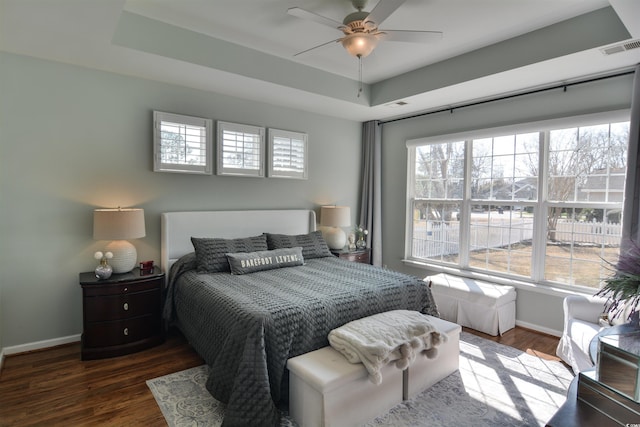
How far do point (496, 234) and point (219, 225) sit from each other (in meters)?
3.22

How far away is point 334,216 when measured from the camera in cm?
469

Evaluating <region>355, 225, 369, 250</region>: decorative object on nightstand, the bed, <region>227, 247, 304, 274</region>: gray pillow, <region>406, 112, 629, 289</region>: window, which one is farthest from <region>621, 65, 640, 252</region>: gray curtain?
<region>227, 247, 304, 274</region>: gray pillow

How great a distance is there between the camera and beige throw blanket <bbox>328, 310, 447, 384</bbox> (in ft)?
6.82

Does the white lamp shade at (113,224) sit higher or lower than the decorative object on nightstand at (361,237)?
higher

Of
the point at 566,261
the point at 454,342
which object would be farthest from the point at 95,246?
the point at 566,261

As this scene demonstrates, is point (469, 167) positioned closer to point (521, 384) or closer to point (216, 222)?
point (521, 384)

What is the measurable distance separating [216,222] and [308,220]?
1303 millimetres

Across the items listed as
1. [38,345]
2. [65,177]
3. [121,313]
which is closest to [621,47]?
[121,313]

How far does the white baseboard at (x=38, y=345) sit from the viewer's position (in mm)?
2951

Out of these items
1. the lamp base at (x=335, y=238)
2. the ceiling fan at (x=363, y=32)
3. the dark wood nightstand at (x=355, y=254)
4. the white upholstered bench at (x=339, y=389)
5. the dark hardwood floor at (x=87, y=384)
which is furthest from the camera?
the lamp base at (x=335, y=238)

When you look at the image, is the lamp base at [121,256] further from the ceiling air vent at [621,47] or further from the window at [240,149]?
the ceiling air vent at [621,47]

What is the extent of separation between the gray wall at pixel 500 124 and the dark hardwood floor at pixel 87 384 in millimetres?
486

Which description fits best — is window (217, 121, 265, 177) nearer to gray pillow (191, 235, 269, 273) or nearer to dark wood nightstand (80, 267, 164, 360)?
gray pillow (191, 235, 269, 273)

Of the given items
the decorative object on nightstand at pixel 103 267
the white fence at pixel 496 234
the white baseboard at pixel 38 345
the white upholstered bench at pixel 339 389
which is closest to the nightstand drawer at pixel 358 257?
the white fence at pixel 496 234
